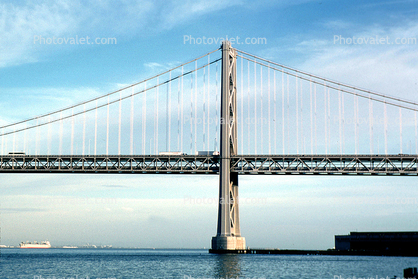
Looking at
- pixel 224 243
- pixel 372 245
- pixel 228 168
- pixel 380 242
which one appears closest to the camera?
pixel 224 243

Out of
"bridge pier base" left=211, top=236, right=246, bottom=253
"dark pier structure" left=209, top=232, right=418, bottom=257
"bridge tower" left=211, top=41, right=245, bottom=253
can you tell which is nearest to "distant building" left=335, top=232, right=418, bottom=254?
"dark pier structure" left=209, top=232, right=418, bottom=257

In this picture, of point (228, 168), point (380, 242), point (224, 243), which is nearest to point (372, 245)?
point (380, 242)

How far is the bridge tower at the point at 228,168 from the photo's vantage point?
77.3m

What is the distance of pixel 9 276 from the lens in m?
54.8

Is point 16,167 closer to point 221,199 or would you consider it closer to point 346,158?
point 221,199

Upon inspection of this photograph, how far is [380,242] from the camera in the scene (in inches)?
3868

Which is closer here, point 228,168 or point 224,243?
point 224,243

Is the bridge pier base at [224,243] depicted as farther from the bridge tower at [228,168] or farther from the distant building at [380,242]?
the distant building at [380,242]

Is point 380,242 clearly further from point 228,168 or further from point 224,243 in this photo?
point 228,168

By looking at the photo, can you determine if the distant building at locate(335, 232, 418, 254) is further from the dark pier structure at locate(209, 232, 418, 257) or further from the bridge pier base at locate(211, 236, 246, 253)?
the bridge pier base at locate(211, 236, 246, 253)

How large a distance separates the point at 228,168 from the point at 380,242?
38.6 meters

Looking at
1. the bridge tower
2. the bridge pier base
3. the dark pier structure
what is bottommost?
the dark pier structure

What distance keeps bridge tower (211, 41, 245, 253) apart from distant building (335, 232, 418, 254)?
98.3ft

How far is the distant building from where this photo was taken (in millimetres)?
95375
